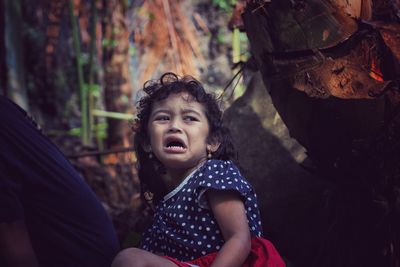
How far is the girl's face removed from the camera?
1.75 meters

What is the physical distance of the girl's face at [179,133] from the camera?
1.75 meters

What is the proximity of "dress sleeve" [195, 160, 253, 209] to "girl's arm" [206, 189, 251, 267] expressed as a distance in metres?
0.02

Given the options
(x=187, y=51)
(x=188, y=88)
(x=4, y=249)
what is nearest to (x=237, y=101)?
(x=188, y=88)

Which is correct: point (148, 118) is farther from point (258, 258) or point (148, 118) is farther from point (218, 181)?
point (258, 258)

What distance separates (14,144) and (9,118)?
3.3 inches

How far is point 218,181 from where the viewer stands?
1.59 metres

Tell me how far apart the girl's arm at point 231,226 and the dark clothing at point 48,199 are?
44 cm

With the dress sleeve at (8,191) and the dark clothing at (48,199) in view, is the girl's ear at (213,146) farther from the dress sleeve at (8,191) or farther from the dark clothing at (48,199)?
the dress sleeve at (8,191)

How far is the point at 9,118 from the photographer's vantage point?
157 centimetres

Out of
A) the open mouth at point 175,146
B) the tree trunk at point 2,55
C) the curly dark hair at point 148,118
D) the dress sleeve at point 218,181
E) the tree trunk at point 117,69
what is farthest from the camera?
the tree trunk at point 117,69

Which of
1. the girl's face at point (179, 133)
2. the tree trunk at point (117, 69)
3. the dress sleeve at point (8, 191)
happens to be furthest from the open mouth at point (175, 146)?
the tree trunk at point (117, 69)

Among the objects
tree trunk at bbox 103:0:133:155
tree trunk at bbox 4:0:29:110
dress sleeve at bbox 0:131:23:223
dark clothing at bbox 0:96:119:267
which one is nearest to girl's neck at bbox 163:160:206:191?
dark clothing at bbox 0:96:119:267

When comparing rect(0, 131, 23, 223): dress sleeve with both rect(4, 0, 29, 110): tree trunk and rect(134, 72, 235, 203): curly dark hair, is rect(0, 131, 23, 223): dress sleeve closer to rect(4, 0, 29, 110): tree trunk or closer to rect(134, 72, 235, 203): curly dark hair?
rect(134, 72, 235, 203): curly dark hair

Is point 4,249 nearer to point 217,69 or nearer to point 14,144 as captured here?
point 14,144
